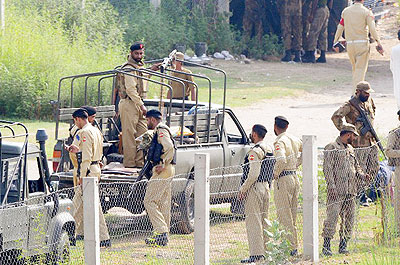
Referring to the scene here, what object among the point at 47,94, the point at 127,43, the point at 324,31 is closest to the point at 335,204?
the point at 47,94

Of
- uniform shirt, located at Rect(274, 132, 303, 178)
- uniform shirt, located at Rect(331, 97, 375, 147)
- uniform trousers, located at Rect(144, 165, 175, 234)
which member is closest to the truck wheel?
uniform trousers, located at Rect(144, 165, 175, 234)

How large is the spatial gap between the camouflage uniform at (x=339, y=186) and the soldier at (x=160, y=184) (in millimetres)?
1754

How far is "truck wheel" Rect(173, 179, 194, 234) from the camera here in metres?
10.6

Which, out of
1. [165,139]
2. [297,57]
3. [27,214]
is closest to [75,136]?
[165,139]

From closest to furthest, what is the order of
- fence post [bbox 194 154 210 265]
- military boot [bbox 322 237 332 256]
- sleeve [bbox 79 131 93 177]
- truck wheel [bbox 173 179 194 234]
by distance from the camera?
fence post [bbox 194 154 210 265]
military boot [bbox 322 237 332 256]
sleeve [bbox 79 131 93 177]
truck wheel [bbox 173 179 194 234]

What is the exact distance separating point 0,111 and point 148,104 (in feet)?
29.2

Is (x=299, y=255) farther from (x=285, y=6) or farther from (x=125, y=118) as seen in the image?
(x=285, y=6)

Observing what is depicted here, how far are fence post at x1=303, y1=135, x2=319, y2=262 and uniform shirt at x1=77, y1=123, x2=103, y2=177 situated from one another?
2.53 meters

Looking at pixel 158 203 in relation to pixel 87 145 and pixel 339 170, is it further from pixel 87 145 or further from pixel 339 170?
pixel 339 170

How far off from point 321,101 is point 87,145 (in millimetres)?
12480

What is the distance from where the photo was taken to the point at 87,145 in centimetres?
1009

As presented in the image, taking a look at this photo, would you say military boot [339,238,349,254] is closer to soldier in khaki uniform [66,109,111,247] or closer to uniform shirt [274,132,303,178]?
uniform shirt [274,132,303,178]

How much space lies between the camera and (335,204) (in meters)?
9.59

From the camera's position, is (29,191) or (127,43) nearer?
(29,191)
